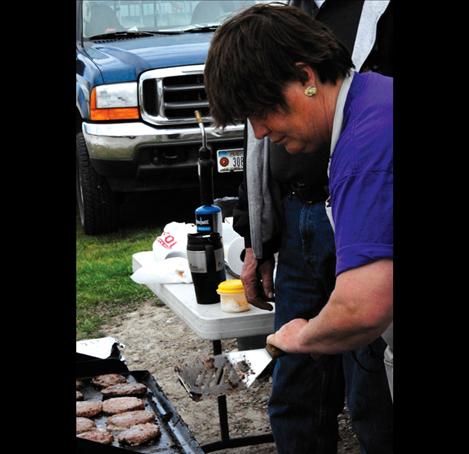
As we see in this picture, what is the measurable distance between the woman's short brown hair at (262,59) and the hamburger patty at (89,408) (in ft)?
4.73

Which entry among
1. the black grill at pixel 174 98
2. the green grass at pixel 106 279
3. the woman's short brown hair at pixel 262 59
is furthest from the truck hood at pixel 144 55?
the woman's short brown hair at pixel 262 59

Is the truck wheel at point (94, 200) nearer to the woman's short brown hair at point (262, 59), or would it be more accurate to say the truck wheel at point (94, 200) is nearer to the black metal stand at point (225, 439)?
the black metal stand at point (225, 439)

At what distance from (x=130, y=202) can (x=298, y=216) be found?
6864mm

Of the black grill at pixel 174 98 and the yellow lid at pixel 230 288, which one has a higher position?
the yellow lid at pixel 230 288

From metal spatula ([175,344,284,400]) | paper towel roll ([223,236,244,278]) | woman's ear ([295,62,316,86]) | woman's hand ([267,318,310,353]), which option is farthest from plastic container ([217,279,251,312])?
woman's ear ([295,62,316,86])

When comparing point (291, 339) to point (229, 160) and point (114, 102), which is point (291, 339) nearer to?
point (229, 160)

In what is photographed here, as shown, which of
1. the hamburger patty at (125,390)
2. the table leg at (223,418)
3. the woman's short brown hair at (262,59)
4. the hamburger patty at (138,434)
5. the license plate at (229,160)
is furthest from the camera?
the license plate at (229,160)

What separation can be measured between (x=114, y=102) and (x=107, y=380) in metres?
4.41

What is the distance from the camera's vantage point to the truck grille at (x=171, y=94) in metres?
7.55

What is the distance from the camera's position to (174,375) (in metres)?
5.07

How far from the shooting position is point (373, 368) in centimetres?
269

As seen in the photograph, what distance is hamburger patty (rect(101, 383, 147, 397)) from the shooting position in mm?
3271
